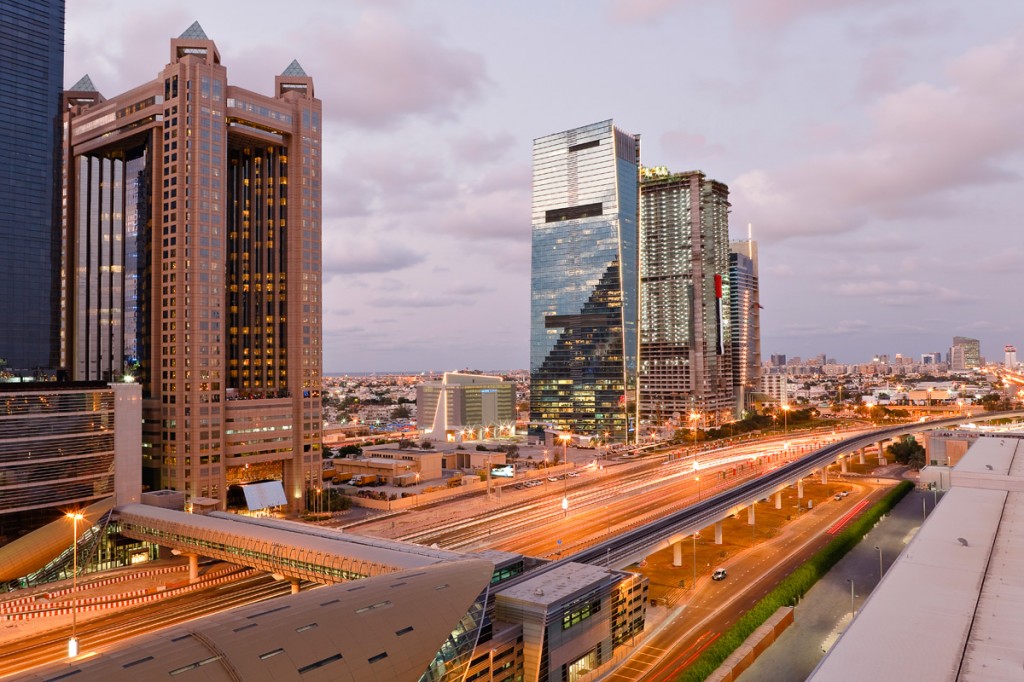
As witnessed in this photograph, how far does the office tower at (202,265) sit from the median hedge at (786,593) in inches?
3316

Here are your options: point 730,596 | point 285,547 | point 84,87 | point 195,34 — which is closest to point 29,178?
point 84,87

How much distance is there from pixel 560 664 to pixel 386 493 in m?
81.8

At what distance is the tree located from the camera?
16798cm

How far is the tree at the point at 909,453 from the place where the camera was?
551 ft

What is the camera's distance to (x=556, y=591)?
2133 inches

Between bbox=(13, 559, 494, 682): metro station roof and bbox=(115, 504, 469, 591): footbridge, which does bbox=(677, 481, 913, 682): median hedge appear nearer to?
bbox=(13, 559, 494, 682): metro station roof

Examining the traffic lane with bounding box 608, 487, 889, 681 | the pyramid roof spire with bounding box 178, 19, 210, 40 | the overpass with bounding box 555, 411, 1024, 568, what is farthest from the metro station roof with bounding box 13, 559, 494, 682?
the pyramid roof spire with bounding box 178, 19, 210, 40

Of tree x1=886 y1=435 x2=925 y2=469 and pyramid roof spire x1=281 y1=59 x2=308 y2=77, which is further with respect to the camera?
tree x1=886 y1=435 x2=925 y2=469

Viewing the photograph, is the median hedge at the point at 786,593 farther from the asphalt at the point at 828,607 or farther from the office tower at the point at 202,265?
the office tower at the point at 202,265

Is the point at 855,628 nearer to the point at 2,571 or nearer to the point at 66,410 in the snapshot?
the point at 2,571

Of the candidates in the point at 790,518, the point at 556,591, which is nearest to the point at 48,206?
the point at 556,591

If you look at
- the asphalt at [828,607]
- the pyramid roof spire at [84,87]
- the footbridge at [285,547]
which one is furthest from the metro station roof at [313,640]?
the pyramid roof spire at [84,87]

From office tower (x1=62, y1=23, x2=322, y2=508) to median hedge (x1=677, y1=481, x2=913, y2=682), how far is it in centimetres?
8422

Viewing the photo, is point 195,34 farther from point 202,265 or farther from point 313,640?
point 313,640
